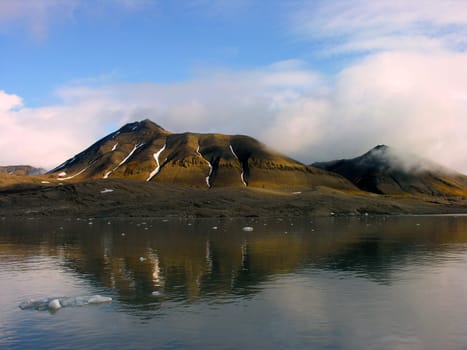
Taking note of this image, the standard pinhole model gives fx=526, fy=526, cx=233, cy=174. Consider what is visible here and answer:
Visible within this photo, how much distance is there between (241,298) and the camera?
85.0 ft

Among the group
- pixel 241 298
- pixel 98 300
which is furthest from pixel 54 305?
pixel 241 298

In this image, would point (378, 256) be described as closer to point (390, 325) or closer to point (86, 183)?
point (390, 325)

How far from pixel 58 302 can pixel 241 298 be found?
339 inches

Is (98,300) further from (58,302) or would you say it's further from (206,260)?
(206,260)

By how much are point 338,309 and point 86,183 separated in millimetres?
142071

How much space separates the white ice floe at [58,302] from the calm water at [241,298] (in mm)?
408

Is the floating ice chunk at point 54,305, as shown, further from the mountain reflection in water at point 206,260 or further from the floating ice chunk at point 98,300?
the mountain reflection in water at point 206,260

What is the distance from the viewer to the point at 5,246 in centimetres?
5503

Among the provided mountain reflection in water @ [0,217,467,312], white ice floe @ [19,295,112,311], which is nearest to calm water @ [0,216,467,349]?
mountain reflection in water @ [0,217,467,312]

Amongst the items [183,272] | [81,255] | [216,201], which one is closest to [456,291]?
[183,272]

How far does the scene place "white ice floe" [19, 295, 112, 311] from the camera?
2397 centimetres

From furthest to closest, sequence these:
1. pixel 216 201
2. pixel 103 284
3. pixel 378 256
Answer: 1. pixel 216 201
2. pixel 378 256
3. pixel 103 284

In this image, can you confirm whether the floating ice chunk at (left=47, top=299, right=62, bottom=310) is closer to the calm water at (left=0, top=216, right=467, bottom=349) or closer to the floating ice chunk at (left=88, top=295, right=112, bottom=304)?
the calm water at (left=0, top=216, right=467, bottom=349)


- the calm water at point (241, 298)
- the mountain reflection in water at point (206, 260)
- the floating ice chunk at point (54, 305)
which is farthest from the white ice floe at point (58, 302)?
the mountain reflection in water at point (206, 260)
